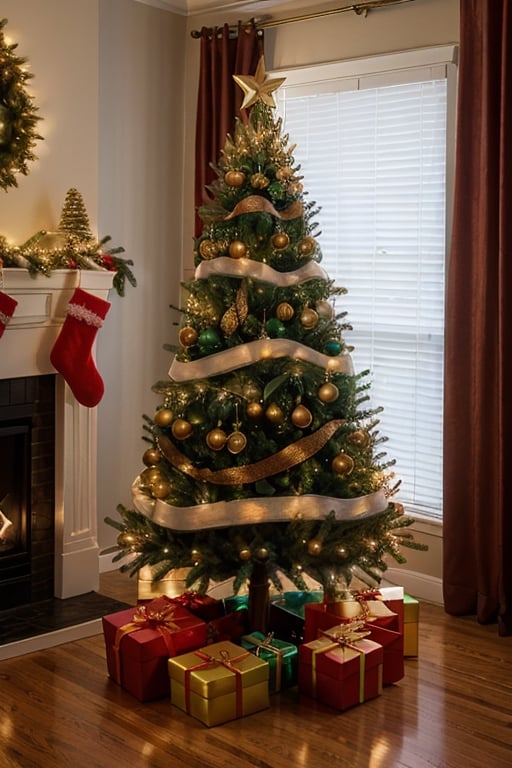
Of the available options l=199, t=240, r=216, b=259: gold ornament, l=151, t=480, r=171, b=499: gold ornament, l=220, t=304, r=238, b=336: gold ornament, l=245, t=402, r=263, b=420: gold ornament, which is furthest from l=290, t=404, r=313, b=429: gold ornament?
l=199, t=240, r=216, b=259: gold ornament

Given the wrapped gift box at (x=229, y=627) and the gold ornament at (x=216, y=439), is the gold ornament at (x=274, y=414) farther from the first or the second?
the wrapped gift box at (x=229, y=627)

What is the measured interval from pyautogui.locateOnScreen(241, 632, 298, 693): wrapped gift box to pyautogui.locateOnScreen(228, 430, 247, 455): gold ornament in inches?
27.1

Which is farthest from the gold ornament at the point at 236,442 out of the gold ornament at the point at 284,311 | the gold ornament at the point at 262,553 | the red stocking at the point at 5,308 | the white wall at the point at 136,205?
the white wall at the point at 136,205

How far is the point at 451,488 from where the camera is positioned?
4105mm

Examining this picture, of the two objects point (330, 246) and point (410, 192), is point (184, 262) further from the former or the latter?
point (410, 192)

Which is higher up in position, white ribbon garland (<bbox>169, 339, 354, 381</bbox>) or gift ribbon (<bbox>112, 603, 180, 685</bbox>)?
white ribbon garland (<bbox>169, 339, 354, 381</bbox>)

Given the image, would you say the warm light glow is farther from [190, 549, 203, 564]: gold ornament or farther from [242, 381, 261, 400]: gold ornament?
[242, 381, 261, 400]: gold ornament

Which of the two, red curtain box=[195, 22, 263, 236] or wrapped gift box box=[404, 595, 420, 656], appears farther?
red curtain box=[195, 22, 263, 236]

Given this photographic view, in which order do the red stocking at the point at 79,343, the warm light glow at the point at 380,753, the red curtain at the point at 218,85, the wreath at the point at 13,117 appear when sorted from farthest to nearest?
1. the red curtain at the point at 218,85
2. the red stocking at the point at 79,343
3. the wreath at the point at 13,117
4. the warm light glow at the point at 380,753

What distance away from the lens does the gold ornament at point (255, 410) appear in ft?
10.7

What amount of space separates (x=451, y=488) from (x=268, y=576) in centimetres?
106

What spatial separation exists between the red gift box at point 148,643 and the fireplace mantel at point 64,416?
0.81 meters

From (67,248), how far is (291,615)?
177 centimetres

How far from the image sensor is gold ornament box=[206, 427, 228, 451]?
326cm
